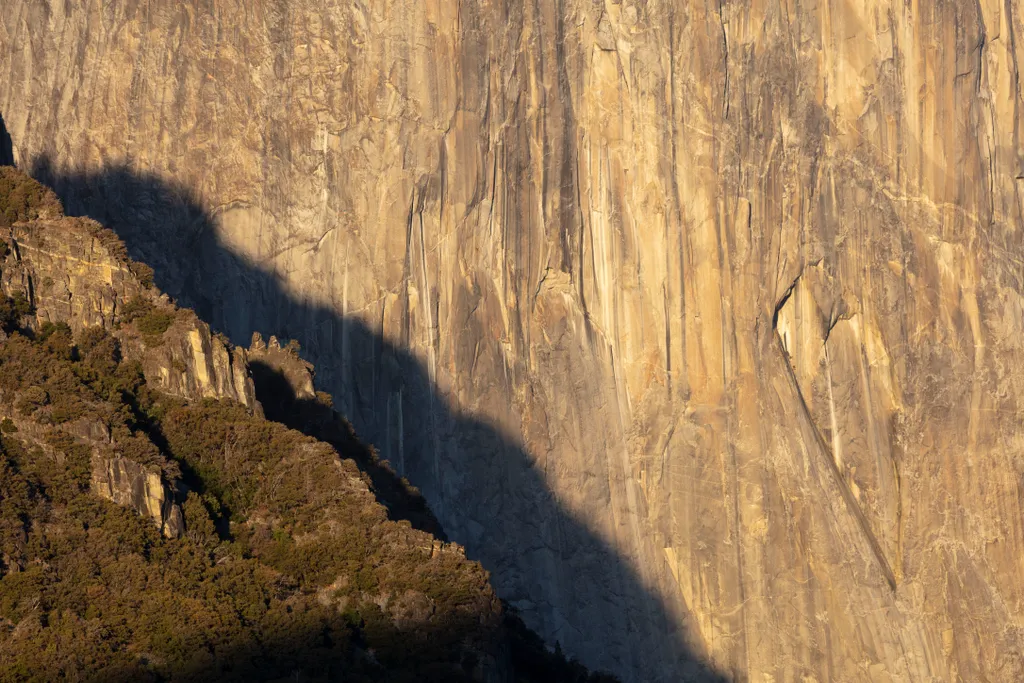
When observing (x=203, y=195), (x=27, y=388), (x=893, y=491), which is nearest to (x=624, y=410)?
(x=893, y=491)

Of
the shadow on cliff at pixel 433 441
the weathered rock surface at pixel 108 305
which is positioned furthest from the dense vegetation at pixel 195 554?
the shadow on cliff at pixel 433 441

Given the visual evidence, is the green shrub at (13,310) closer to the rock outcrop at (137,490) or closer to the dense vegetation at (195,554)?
the dense vegetation at (195,554)

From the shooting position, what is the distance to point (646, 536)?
5572 cm

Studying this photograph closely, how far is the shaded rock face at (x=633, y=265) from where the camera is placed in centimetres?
5562

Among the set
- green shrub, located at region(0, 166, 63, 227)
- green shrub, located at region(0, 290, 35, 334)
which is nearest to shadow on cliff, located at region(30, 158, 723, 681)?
green shrub, located at region(0, 166, 63, 227)

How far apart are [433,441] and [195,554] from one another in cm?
1833

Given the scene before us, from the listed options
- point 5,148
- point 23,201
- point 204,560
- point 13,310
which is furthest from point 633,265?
point 204,560

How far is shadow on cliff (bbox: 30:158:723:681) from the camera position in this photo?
5500cm

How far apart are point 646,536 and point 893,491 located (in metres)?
6.56

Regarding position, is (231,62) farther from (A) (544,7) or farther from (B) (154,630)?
(B) (154,630)

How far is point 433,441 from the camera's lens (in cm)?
5588

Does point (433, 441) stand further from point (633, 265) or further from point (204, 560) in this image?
point (204, 560)

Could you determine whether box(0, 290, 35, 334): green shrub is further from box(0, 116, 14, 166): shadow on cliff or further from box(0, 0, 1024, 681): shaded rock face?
box(0, 0, 1024, 681): shaded rock face

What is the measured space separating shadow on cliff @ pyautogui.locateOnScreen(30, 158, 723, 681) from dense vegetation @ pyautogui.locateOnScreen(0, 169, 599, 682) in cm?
1094
